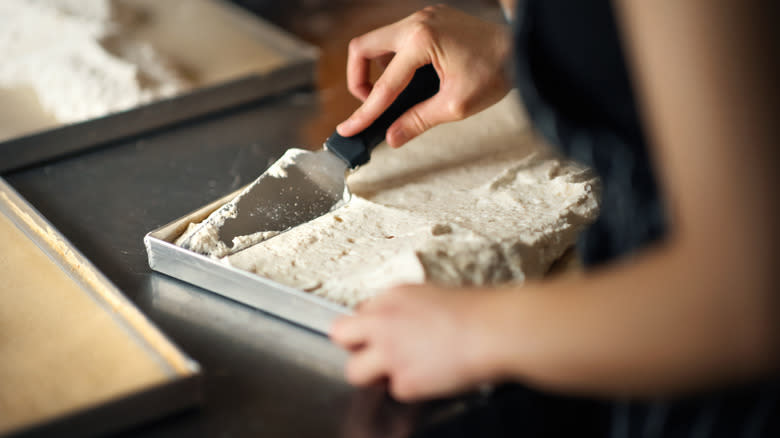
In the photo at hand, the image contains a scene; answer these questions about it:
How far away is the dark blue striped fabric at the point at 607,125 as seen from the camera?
52 centimetres

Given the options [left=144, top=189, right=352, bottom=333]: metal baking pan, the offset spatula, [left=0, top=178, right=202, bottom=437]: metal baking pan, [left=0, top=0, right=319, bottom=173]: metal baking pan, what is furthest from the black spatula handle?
[left=0, top=0, right=319, bottom=173]: metal baking pan

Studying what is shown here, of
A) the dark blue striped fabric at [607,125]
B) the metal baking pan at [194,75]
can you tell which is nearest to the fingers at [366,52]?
the metal baking pan at [194,75]

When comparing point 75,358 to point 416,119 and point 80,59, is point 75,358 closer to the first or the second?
point 416,119

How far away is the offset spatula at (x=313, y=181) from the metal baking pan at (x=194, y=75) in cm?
41

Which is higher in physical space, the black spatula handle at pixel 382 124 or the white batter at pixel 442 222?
the black spatula handle at pixel 382 124

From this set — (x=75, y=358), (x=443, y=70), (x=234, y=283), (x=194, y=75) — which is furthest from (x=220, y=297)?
(x=194, y=75)

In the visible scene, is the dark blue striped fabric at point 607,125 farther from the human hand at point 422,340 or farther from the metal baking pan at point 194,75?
the metal baking pan at point 194,75

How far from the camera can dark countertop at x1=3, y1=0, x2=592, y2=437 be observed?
0.60 m

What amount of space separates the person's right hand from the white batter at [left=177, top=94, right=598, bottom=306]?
81 mm

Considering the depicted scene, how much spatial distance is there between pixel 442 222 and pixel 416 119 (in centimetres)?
18

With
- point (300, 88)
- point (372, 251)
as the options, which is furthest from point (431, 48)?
point (300, 88)

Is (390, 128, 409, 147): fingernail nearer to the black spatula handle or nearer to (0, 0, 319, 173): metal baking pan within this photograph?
the black spatula handle

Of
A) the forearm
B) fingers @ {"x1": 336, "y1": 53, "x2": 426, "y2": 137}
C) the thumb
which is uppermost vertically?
the forearm

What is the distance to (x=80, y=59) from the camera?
1.25 m
